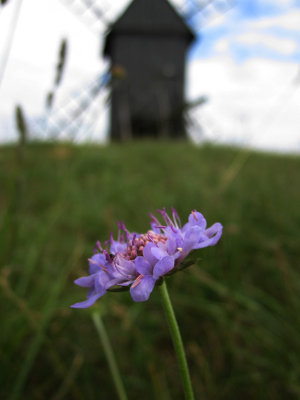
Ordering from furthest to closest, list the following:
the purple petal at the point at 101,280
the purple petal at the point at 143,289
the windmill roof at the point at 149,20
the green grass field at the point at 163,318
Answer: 1. the windmill roof at the point at 149,20
2. the green grass field at the point at 163,318
3. the purple petal at the point at 101,280
4. the purple petal at the point at 143,289

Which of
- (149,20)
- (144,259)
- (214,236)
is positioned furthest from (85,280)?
(149,20)

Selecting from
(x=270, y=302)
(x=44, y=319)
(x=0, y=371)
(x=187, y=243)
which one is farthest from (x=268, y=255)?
(x=187, y=243)

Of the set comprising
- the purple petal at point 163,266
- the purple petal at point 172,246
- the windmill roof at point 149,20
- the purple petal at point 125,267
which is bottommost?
the windmill roof at point 149,20

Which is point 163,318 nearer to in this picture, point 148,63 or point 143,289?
point 143,289

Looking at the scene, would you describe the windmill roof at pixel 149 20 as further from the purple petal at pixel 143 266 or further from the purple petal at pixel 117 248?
the purple petal at pixel 143 266

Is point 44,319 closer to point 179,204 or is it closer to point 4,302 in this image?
point 4,302

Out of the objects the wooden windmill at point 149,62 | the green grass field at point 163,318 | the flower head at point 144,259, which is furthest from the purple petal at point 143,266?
the wooden windmill at point 149,62
